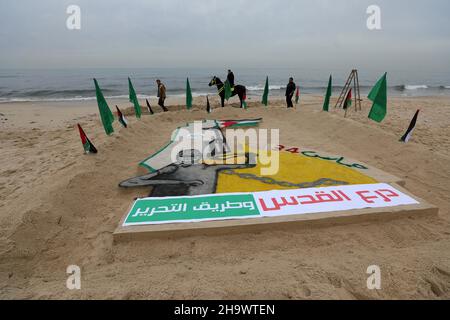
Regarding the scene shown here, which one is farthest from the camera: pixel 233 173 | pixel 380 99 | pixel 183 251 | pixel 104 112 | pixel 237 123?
pixel 237 123

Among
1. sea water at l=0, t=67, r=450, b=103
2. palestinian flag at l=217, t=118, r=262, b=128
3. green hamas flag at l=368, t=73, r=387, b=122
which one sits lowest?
palestinian flag at l=217, t=118, r=262, b=128

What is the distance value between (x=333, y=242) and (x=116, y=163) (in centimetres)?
480

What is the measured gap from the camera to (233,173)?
16.5ft

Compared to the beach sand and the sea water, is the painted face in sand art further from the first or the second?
the sea water

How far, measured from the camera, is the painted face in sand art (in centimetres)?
444

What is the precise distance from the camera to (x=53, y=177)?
4582mm

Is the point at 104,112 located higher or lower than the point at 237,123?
higher

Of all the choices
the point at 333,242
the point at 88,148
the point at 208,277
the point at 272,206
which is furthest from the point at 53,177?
the point at 333,242

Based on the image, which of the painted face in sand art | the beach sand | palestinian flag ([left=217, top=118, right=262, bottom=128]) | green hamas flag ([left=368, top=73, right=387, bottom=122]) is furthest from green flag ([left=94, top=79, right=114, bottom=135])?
green hamas flag ([left=368, top=73, right=387, bottom=122])

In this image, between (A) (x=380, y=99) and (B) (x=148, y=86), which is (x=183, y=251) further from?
(B) (x=148, y=86)

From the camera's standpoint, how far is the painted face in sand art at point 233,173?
14.6ft

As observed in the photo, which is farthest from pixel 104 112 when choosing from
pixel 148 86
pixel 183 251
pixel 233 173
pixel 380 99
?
pixel 148 86

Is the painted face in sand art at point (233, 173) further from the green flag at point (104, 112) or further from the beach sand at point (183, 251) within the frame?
the green flag at point (104, 112)

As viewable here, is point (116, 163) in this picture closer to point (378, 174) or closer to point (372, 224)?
point (372, 224)
